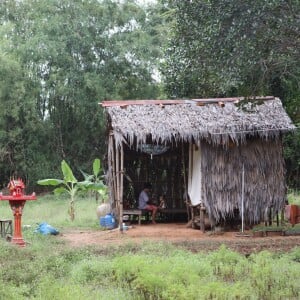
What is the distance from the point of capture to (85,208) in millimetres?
21250

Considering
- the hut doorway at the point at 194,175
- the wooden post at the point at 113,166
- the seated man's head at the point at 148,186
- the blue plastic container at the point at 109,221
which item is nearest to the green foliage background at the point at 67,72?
the seated man's head at the point at 148,186

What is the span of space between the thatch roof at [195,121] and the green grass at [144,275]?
12.2ft

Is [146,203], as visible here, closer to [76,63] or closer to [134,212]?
[134,212]

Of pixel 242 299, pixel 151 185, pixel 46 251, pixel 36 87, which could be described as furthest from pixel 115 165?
pixel 36 87

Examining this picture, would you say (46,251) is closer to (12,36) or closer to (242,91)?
(242,91)

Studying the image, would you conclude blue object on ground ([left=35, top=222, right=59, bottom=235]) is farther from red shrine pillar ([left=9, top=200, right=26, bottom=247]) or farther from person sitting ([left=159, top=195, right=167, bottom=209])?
person sitting ([left=159, top=195, right=167, bottom=209])

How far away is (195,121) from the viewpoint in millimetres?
14633

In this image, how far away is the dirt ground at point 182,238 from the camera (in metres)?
11.7

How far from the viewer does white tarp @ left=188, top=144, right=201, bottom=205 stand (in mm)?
15062

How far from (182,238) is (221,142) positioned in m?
2.52

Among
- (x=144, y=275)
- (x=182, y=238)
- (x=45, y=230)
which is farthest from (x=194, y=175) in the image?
(x=144, y=275)

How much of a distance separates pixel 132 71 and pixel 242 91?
10855 millimetres

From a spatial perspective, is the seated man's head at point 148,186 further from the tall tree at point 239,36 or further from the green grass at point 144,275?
the green grass at point 144,275

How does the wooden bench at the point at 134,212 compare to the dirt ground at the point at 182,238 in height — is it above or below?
above
